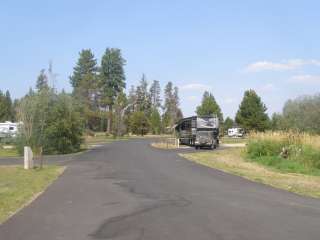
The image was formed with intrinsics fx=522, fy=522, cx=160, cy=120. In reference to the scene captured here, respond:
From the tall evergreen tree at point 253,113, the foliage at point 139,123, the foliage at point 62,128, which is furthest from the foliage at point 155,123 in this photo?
the foliage at point 62,128

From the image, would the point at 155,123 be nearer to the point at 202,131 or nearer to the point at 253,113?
the point at 253,113

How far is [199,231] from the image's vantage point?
30.1ft

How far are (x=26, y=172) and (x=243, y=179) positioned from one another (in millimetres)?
10125

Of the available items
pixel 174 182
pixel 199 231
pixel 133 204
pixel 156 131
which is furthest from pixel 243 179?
pixel 156 131

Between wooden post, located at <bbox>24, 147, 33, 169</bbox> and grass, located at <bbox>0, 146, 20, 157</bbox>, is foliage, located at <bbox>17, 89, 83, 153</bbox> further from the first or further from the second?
wooden post, located at <bbox>24, 147, 33, 169</bbox>

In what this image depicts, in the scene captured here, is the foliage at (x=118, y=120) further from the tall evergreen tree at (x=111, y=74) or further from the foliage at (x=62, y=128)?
the foliage at (x=62, y=128)

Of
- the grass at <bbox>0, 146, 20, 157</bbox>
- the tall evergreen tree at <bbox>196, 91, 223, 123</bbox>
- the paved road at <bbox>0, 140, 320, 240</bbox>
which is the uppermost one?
the tall evergreen tree at <bbox>196, 91, 223, 123</bbox>

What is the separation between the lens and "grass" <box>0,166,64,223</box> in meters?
13.1

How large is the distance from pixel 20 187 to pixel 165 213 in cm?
778

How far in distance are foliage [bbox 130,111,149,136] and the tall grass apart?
260 ft

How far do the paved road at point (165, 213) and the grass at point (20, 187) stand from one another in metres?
0.44

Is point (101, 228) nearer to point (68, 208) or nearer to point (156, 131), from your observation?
point (68, 208)

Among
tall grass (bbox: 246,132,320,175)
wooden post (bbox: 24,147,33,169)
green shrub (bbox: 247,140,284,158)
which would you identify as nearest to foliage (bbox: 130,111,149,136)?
tall grass (bbox: 246,132,320,175)

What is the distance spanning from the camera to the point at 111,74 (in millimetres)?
122000
